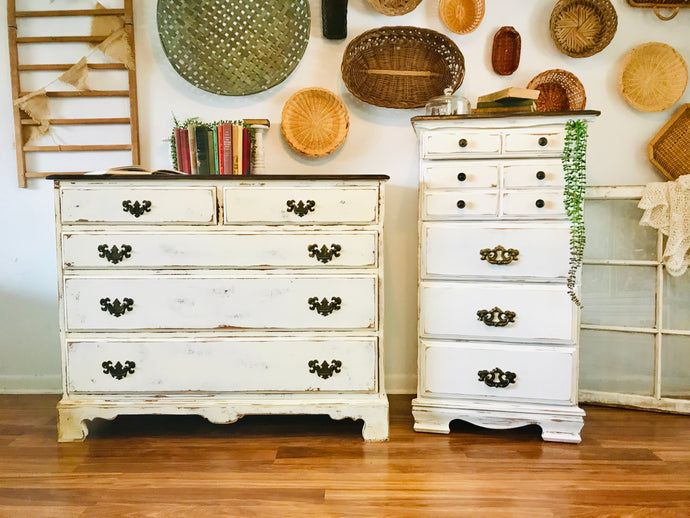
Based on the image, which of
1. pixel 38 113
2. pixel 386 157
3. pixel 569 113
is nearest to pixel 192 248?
pixel 386 157

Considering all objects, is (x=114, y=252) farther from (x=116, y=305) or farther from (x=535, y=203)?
(x=535, y=203)

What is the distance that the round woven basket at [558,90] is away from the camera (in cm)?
238

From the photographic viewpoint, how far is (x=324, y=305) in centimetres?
193

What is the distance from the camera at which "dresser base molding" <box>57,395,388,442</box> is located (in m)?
1.96

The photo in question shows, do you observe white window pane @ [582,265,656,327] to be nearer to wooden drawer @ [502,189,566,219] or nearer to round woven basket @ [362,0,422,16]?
wooden drawer @ [502,189,566,219]

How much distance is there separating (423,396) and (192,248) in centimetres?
113

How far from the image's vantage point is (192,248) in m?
1.92

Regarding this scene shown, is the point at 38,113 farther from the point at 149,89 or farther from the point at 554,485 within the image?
the point at 554,485

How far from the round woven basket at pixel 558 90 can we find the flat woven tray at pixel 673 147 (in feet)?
1.35

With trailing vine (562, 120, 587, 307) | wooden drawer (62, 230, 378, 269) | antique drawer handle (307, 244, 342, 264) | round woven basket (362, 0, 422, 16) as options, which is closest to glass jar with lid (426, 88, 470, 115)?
trailing vine (562, 120, 587, 307)

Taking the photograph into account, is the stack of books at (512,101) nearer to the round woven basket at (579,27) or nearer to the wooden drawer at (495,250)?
the wooden drawer at (495,250)

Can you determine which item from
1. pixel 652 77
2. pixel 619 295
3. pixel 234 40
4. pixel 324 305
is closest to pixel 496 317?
pixel 324 305

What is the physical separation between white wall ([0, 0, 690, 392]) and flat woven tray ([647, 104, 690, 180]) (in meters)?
0.05

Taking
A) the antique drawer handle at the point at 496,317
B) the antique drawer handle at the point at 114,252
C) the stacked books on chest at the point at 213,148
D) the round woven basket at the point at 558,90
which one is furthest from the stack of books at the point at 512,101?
the antique drawer handle at the point at 114,252
